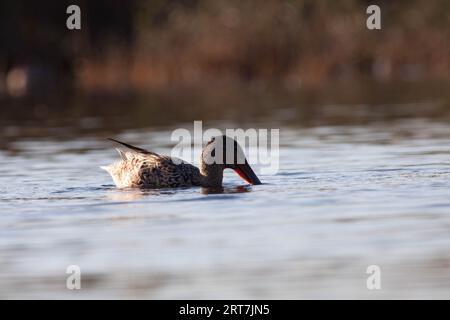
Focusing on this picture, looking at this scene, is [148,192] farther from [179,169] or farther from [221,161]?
[221,161]

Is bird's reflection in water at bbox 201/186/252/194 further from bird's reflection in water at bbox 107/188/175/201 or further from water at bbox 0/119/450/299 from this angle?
bird's reflection in water at bbox 107/188/175/201

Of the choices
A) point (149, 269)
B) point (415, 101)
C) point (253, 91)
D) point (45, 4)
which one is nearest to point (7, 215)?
point (149, 269)

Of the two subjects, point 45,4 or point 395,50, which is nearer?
point 395,50

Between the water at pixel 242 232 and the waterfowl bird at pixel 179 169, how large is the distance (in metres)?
0.21

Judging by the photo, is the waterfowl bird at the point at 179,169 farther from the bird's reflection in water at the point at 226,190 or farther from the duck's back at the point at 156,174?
the bird's reflection in water at the point at 226,190

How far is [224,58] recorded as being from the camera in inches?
1248

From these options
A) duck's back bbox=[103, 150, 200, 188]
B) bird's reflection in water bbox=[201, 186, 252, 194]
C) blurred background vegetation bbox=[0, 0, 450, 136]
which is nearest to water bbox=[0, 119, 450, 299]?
bird's reflection in water bbox=[201, 186, 252, 194]

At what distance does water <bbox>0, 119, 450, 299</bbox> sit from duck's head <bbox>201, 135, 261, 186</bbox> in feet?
0.80

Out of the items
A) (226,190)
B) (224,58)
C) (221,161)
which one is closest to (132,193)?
(226,190)

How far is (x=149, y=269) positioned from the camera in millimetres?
7574

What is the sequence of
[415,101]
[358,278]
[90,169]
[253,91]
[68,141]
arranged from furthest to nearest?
[253,91] < [415,101] < [68,141] < [90,169] < [358,278]

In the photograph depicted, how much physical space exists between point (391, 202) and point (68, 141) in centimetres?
790

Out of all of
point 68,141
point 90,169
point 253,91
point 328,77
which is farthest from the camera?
point 328,77

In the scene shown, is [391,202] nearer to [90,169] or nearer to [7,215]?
[7,215]
